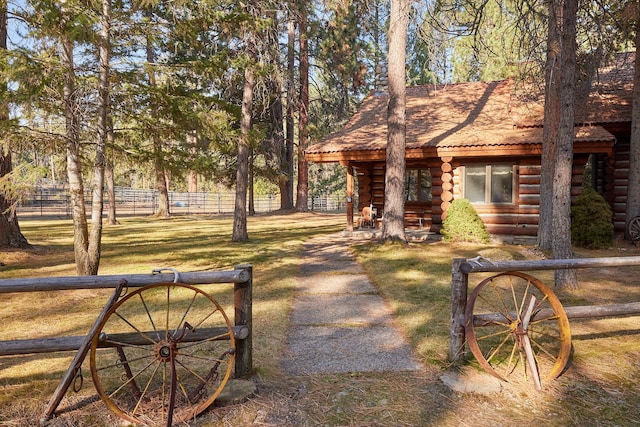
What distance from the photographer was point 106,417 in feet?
10.5

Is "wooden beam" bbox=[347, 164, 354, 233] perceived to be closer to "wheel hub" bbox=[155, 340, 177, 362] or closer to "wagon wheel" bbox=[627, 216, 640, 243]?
"wagon wheel" bbox=[627, 216, 640, 243]

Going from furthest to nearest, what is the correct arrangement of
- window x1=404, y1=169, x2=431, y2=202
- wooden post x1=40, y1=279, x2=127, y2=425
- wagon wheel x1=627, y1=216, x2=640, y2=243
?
window x1=404, y1=169, x2=431, y2=202
wagon wheel x1=627, y1=216, x2=640, y2=243
wooden post x1=40, y1=279, x2=127, y2=425

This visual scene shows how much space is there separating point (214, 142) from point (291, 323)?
16.8 feet

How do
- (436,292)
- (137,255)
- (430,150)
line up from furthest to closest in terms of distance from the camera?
(430,150) < (137,255) < (436,292)

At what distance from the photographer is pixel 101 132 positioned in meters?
7.48

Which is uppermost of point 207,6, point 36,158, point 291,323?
point 207,6

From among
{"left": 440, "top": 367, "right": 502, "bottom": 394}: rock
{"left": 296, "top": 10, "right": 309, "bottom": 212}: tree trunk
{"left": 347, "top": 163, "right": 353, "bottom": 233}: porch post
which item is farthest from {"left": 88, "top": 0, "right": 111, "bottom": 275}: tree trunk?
{"left": 296, "top": 10, "right": 309, "bottom": 212}: tree trunk

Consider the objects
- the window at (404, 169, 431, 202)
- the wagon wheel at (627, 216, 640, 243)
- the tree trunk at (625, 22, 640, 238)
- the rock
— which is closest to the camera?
the rock

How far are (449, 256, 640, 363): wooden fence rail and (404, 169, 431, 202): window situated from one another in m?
13.2

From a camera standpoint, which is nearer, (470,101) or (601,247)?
(601,247)

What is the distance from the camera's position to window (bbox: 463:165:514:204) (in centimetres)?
1395

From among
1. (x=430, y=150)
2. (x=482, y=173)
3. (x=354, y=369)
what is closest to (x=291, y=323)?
(x=354, y=369)

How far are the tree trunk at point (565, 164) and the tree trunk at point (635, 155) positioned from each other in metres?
6.70

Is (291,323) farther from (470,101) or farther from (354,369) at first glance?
(470,101)
